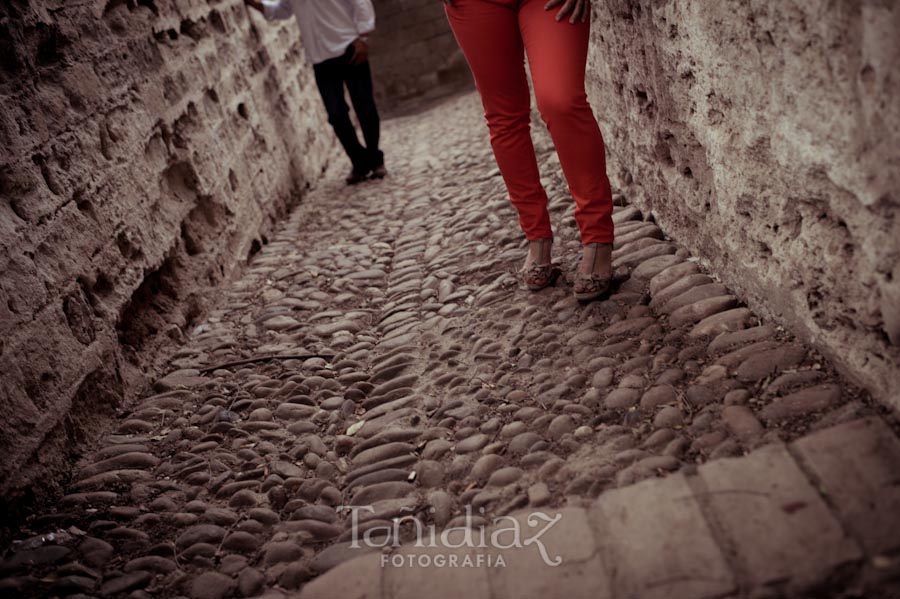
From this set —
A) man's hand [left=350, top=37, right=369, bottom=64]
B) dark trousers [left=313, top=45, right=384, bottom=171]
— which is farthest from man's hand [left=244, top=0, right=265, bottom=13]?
man's hand [left=350, top=37, right=369, bottom=64]

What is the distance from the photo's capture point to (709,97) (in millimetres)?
2275

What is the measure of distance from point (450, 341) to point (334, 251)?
5.37 feet

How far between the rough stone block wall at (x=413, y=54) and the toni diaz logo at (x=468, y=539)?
8.21 metres

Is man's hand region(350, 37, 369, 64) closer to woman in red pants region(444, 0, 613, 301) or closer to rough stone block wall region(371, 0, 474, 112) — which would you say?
woman in red pants region(444, 0, 613, 301)

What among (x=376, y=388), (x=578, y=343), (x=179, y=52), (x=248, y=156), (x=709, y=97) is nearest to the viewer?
(x=709, y=97)

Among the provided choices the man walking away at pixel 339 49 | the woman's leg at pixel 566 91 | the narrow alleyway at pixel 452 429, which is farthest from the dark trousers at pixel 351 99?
the woman's leg at pixel 566 91

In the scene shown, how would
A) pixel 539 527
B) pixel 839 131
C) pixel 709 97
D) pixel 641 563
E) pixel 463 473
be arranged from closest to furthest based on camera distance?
pixel 641 563 → pixel 839 131 → pixel 539 527 → pixel 463 473 → pixel 709 97

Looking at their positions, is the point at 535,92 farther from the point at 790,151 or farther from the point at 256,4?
the point at 256,4

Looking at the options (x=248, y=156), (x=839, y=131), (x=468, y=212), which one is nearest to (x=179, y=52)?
(x=248, y=156)

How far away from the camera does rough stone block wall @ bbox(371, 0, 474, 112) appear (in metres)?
9.45

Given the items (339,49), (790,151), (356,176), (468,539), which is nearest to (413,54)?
(356,176)

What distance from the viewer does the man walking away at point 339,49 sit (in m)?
5.12

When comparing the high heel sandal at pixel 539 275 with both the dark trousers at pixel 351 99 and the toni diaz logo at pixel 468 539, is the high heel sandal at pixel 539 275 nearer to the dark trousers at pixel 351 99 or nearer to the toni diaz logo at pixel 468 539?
the toni diaz logo at pixel 468 539

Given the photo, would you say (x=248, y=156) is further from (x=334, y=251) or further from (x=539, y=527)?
(x=539, y=527)
